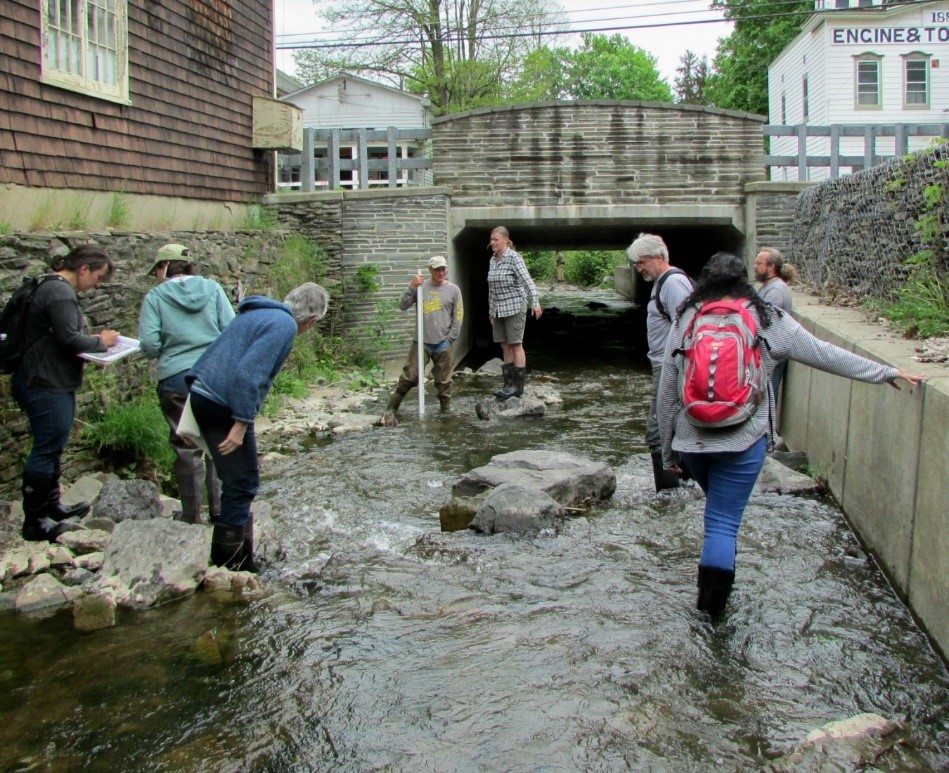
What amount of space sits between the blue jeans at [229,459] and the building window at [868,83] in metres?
27.3

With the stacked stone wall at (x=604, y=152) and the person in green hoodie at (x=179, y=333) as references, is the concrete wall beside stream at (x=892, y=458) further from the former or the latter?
the stacked stone wall at (x=604, y=152)

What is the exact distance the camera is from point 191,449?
6145 mm

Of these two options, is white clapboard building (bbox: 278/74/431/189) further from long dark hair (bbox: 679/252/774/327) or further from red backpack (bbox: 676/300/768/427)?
red backpack (bbox: 676/300/768/427)

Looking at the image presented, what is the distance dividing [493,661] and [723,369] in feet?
5.69

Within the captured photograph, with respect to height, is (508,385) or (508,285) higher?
(508,285)

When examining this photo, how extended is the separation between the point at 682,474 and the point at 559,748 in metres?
3.54

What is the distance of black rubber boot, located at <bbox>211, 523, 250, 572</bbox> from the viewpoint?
17.8ft

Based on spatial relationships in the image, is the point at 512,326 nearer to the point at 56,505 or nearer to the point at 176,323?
the point at 176,323

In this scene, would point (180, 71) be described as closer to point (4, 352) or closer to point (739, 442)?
point (4, 352)

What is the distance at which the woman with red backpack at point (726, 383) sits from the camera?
14.5ft

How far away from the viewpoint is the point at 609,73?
225 feet

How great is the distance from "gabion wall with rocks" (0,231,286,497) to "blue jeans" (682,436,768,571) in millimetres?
4648

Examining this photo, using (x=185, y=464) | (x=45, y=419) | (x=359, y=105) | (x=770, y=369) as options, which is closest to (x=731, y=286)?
(x=770, y=369)

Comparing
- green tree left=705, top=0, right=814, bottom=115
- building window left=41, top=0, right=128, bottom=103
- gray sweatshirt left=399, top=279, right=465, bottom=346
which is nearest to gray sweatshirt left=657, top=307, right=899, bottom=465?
gray sweatshirt left=399, top=279, right=465, bottom=346
